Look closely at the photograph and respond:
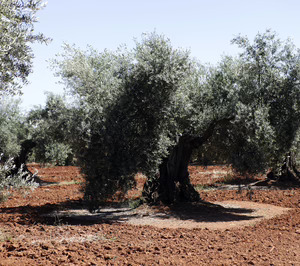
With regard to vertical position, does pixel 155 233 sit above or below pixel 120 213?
above

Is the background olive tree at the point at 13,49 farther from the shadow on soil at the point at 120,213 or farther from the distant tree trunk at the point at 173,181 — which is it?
the distant tree trunk at the point at 173,181

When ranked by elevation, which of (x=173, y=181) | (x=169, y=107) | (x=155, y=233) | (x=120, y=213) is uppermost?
(x=169, y=107)

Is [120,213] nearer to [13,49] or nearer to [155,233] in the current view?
[155,233]

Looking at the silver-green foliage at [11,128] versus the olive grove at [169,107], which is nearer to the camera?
the olive grove at [169,107]

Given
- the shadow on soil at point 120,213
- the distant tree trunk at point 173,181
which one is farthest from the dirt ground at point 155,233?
the distant tree trunk at point 173,181

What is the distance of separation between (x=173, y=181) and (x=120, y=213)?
2.71 meters

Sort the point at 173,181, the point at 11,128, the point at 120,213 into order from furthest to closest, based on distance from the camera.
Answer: the point at 11,128 < the point at 173,181 < the point at 120,213

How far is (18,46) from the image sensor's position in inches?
381

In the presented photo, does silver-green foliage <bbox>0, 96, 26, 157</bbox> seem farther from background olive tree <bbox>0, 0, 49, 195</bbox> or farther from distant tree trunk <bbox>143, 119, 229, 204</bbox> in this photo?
background olive tree <bbox>0, 0, 49, 195</bbox>

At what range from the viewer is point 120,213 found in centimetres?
1462

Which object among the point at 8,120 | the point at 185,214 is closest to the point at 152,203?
the point at 185,214

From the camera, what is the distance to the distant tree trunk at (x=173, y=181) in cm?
1584

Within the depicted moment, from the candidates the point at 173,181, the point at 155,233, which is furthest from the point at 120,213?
the point at 155,233

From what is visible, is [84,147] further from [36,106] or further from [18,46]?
[36,106]
